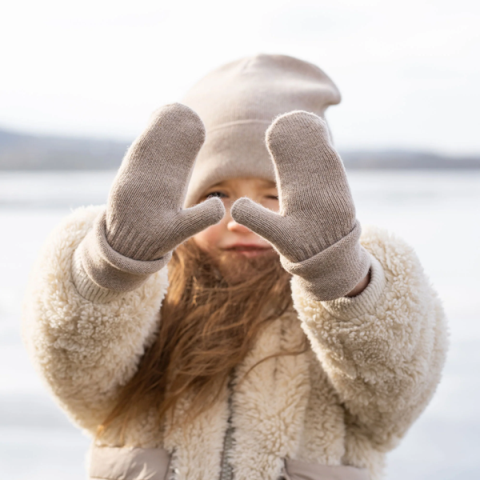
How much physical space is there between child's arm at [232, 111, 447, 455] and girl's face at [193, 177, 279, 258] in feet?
0.73

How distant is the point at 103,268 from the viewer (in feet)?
2.84

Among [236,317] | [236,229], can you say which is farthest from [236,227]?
[236,317]

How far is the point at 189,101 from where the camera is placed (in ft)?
4.32

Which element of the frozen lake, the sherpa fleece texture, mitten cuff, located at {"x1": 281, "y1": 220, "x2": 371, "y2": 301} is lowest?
the frozen lake

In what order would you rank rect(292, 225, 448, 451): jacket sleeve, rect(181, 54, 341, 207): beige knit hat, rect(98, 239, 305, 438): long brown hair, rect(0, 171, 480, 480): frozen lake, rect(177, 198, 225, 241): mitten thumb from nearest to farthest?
rect(177, 198, 225, 241): mitten thumb < rect(292, 225, 448, 451): jacket sleeve < rect(98, 239, 305, 438): long brown hair < rect(181, 54, 341, 207): beige knit hat < rect(0, 171, 480, 480): frozen lake

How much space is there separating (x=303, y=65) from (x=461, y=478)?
1178mm

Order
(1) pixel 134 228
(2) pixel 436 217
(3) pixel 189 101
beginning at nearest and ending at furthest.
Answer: (1) pixel 134 228, (3) pixel 189 101, (2) pixel 436 217

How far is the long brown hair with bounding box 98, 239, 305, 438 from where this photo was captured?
1.05 metres

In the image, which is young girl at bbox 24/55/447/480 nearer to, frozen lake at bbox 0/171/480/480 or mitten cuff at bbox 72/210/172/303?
mitten cuff at bbox 72/210/172/303

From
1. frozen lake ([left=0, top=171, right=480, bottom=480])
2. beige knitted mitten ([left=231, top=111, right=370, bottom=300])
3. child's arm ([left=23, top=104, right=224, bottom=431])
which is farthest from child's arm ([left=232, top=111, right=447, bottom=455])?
frozen lake ([left=0, top=171, right=480, bottom=480])

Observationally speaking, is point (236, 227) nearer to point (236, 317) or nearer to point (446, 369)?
point (236, 317)

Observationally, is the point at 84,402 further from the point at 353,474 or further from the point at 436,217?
the point at 436,217

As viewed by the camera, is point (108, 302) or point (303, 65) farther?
point (303, 65)

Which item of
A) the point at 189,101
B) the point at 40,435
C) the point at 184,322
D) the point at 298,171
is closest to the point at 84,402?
the point at 184,322
